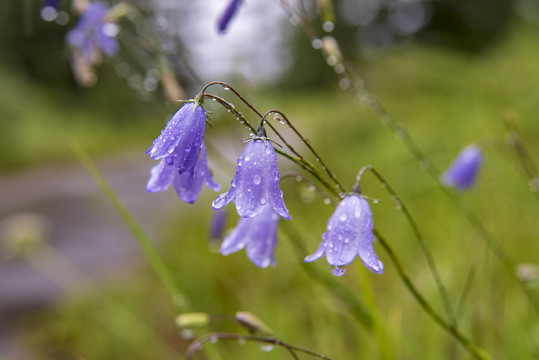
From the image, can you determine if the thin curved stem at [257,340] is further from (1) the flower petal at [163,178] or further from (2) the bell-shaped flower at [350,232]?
(1) the flower petal at [163,178]

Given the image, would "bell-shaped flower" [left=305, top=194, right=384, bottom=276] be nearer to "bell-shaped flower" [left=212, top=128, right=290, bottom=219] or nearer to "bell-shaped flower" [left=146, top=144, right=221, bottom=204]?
"bell-shaped flower" [left=212, top=128, right=290, bottom=219]

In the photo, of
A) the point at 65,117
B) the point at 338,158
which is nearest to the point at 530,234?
the point at 338,158

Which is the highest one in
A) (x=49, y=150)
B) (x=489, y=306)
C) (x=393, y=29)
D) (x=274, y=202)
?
(x=393, y=29)

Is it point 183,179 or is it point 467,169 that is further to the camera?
point 467,169

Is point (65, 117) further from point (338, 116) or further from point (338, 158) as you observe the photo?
point (338, 158)

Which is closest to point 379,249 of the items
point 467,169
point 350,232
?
point 467,169

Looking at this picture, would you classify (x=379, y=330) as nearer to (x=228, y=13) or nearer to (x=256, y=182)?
(x=256, y=182)

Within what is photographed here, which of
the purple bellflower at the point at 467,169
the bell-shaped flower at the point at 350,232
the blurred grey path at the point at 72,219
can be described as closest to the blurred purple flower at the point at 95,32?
the bell-shaped flower at the point at 350,232
